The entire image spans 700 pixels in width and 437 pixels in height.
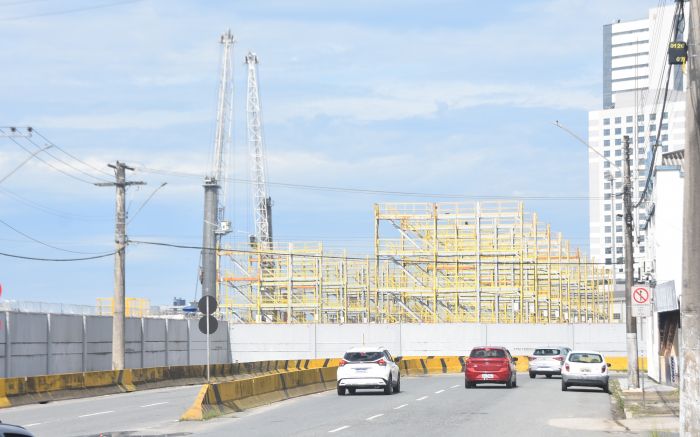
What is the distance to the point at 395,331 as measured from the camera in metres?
69.4

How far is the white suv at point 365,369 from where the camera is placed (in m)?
32.8

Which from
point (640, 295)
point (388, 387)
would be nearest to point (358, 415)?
point (388, 387)

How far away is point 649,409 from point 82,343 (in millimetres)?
30268

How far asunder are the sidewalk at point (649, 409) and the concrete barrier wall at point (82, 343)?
21399mm

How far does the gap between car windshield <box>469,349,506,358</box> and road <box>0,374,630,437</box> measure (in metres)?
2.69

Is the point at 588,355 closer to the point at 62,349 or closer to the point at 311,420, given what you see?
the point at 311,420

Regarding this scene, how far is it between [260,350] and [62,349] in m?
25.7

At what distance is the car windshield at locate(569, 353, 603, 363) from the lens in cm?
3597

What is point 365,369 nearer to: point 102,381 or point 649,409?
point 649,409

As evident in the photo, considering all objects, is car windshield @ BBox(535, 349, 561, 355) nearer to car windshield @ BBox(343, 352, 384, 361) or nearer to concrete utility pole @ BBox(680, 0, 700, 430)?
car windshield @ BBox(343, 352, 384, 361)

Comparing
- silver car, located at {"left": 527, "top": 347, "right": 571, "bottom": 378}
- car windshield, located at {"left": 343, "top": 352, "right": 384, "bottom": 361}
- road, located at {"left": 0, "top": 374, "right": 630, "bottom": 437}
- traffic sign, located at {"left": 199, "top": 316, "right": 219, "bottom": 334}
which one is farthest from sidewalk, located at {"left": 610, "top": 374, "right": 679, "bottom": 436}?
silver car, located at {"left": 527, "top": 347, "right": 571, "bottom": 378}

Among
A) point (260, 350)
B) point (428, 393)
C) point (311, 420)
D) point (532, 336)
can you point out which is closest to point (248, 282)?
point (260, 350)

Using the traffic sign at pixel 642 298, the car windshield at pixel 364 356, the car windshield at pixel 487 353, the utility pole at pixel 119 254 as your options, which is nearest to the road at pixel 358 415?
the car windshield at pixel 364 356

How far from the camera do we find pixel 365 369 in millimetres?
32969
